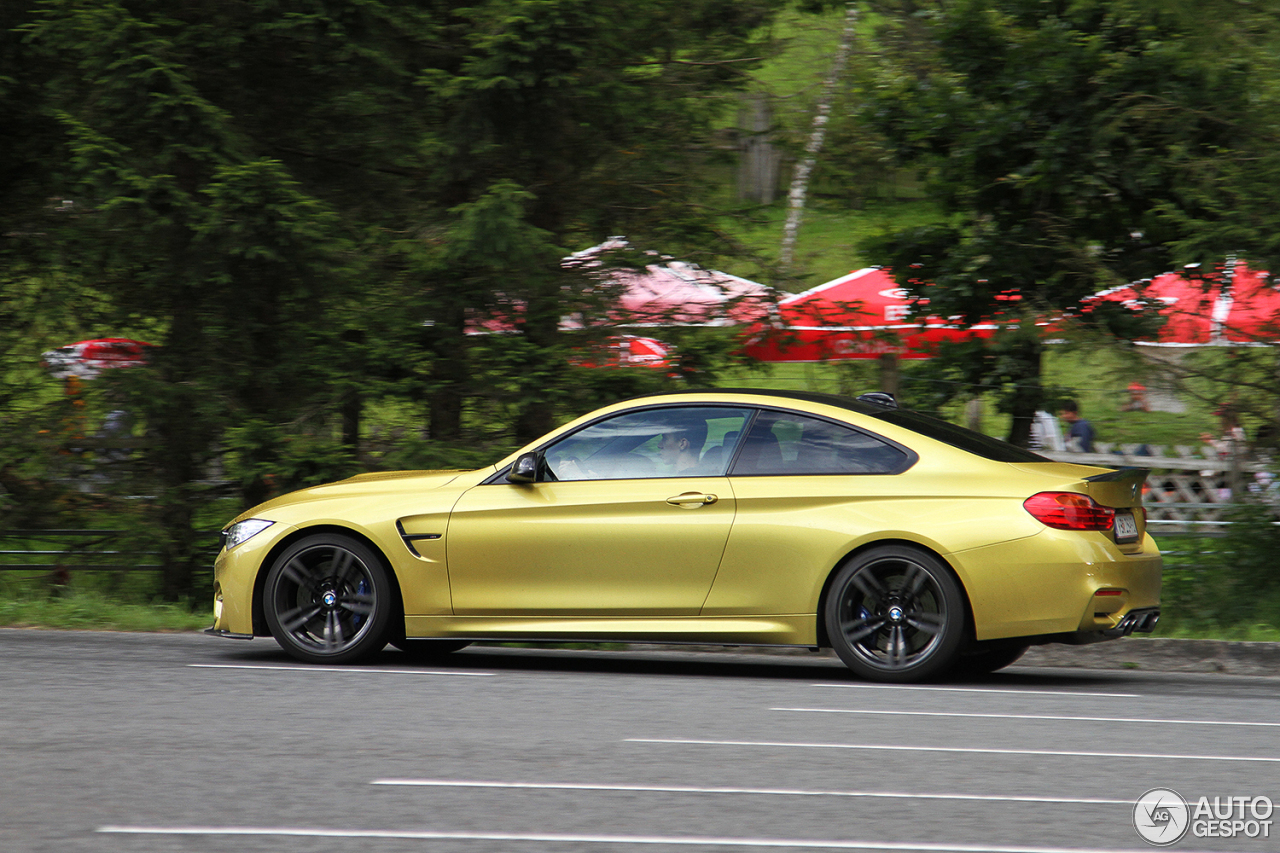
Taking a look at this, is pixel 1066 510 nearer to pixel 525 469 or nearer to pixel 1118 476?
pixel 1118 476

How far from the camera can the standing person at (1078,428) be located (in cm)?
1135

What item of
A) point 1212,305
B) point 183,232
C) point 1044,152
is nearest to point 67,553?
point 183,232

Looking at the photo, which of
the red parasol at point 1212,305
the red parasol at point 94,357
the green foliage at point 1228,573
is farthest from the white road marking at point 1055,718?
the red parasol at point 94,357

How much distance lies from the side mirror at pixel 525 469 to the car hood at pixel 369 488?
1.22 feet

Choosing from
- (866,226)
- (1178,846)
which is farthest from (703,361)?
(1178,846)

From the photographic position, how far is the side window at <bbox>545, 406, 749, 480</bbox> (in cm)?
789

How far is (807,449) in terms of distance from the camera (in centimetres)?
782

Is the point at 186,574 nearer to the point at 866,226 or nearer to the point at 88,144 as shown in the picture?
the point at 88,144

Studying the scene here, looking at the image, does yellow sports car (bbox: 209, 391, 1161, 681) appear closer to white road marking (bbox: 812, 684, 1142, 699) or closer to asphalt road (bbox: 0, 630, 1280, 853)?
white road marking (bbox: 812, 684, 1142, 699)

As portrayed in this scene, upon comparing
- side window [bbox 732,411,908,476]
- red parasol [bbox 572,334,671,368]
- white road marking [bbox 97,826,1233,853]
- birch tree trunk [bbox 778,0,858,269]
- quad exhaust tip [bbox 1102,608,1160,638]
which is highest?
birch tree trunk [bbox 778,0,858,269]

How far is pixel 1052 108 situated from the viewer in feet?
36.8

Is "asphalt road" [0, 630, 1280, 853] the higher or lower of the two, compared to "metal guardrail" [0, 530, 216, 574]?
lower

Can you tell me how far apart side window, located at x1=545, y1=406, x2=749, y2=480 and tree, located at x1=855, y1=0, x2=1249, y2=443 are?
3975 millimetres

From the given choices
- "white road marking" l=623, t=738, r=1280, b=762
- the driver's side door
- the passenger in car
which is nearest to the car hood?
the driver's side door
